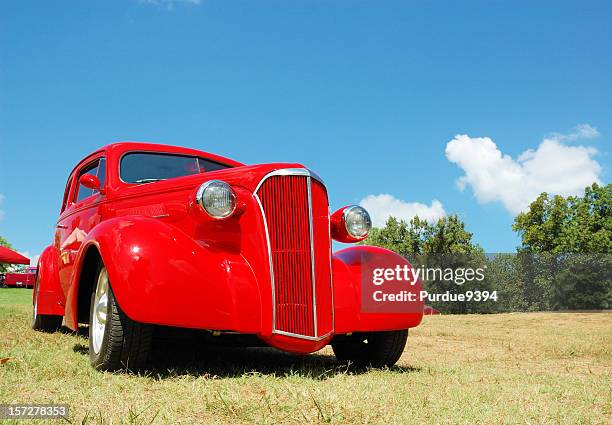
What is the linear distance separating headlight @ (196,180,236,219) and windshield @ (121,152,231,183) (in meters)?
1.53

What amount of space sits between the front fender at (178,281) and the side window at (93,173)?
1.95 meters

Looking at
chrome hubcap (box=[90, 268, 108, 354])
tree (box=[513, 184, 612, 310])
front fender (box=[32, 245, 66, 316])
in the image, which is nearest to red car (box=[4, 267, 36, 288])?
tree (box=[513, 184, 612, 310])

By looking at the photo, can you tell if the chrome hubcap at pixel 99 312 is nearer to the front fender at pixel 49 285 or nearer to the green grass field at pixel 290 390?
the green grass field at pixel 290 390

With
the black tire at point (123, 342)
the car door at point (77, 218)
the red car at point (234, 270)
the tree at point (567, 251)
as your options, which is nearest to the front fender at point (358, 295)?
the red car at point (234, 270)

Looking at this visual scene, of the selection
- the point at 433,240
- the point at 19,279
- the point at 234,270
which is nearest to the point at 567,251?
the point at 433,240

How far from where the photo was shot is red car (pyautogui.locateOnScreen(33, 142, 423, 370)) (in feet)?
12.0

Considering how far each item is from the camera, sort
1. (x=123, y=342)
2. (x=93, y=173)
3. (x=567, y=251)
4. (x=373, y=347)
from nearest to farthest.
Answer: (x=123, y=342)
(x=373, y=347)
(x=93, y=173)
(x=567, y=251)

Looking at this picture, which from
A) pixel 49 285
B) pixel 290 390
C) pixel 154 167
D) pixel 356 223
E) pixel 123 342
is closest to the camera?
pixel 290 390

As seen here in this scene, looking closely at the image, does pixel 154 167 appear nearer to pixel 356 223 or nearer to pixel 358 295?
pixel 356 223

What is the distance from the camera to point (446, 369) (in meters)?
4.64

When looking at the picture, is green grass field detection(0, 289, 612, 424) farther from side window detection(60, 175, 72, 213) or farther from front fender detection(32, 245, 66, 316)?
side window detection(60, 175, 72, 213)

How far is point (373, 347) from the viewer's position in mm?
4770

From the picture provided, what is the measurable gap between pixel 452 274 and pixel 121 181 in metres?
23.3

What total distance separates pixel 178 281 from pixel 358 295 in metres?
1.43
